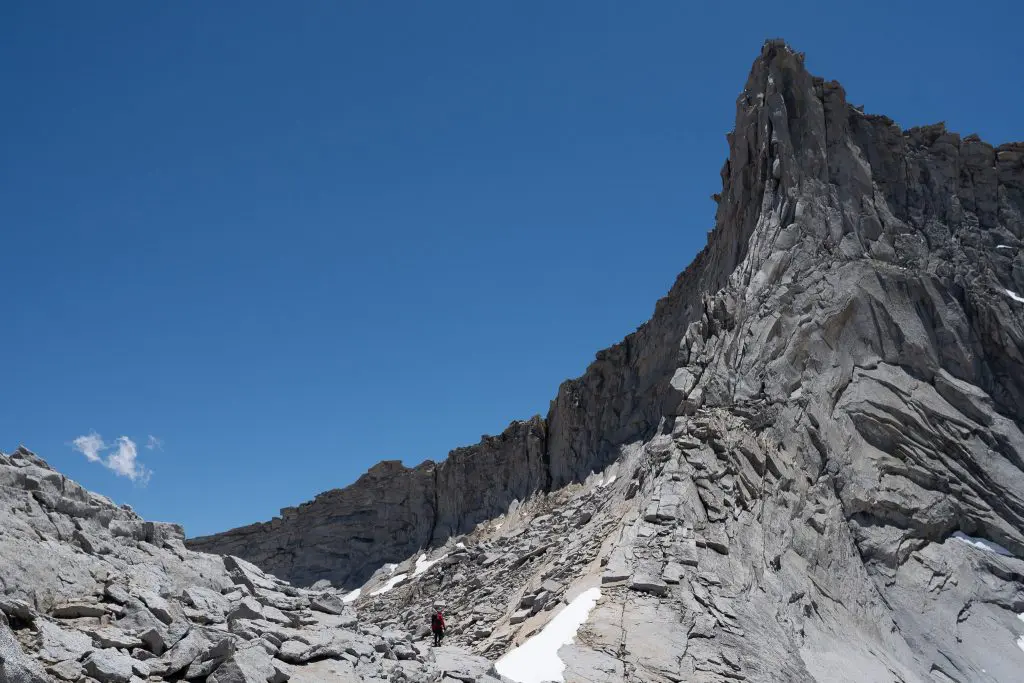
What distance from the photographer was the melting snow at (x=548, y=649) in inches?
799

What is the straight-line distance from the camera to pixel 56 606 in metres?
14.4

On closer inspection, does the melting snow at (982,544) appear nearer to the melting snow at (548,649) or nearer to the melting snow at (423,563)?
the melting snow at (548,649)

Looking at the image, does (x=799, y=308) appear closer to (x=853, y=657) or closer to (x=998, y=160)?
(x=853, y=657)

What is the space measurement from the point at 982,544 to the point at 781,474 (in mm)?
8417

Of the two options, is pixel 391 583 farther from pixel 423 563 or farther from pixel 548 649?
pixel 548 649

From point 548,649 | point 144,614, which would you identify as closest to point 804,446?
point 548,649

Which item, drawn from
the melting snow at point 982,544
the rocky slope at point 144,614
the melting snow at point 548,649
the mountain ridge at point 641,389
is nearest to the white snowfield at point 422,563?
the mountain ridge at point 641,389

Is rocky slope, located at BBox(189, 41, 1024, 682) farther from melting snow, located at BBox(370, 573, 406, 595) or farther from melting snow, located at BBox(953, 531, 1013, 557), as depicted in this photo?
melting snow, located at BBox(370, 573, 406, 595)

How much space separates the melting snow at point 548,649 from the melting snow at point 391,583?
26.4m

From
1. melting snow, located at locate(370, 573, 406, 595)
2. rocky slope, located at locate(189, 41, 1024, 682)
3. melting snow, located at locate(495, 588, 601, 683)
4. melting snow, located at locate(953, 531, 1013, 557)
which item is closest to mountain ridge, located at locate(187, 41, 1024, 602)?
rocky slope, located at locate(189, 41, 1024, 682)

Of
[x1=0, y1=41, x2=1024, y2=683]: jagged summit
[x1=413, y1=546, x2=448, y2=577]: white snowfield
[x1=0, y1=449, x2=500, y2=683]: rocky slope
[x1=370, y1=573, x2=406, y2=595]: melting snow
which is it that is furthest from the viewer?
[x1=413, y1=546, x2=448, y2=577]: white snowfield

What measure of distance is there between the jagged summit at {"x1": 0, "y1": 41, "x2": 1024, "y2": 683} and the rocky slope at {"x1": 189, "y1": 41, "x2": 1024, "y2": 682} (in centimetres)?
9

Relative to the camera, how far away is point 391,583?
51.6 m

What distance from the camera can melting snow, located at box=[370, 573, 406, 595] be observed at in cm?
4962
